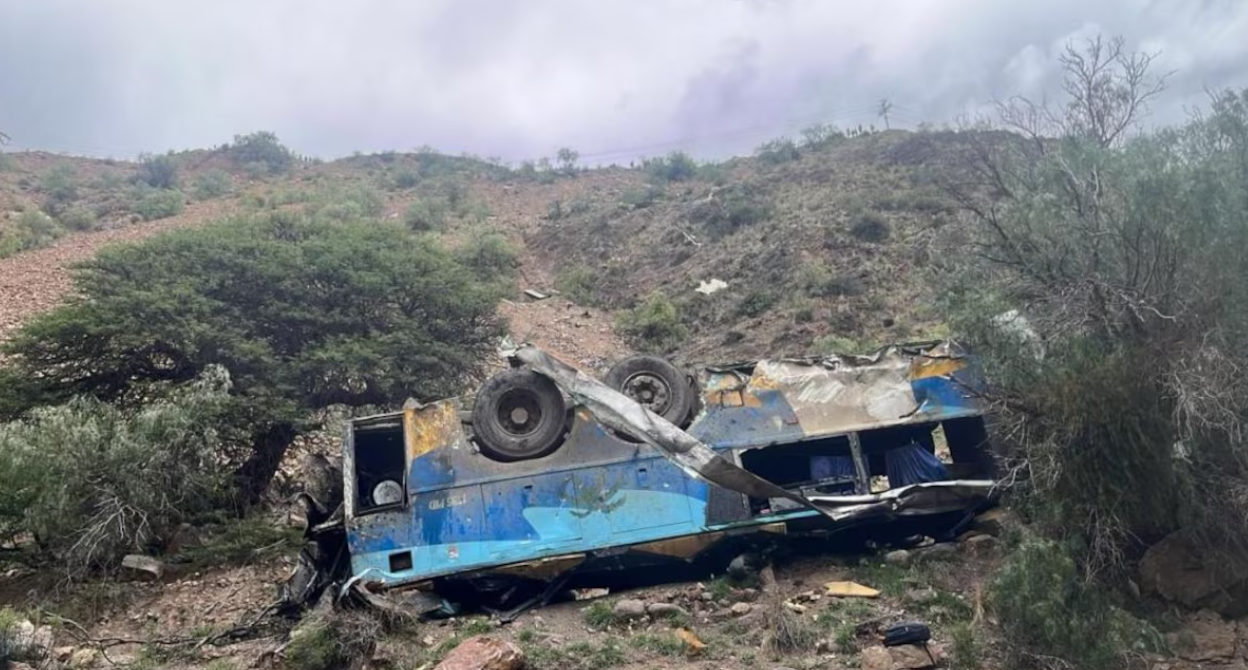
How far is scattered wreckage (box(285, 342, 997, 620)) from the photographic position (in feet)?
28.3

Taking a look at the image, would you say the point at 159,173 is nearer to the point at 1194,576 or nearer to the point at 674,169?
the point at 674,169

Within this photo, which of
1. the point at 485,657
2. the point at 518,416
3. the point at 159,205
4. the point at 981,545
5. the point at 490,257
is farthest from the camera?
the point at 159,205

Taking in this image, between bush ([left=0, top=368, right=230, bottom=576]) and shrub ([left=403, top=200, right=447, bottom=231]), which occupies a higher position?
shrub ([left=403, top=200, right=447, bottom=231])

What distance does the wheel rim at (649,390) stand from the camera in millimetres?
9297

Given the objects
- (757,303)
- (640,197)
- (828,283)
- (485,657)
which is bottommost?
(485,657)

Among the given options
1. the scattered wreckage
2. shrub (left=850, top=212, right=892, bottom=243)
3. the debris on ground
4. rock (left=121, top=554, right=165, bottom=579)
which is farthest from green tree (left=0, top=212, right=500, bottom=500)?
shrub (left=850, top=212, right=892, bottom=243)

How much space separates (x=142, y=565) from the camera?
1080 cm

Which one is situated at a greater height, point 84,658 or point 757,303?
point 757,303

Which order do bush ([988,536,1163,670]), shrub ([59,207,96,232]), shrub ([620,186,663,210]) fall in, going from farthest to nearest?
shrub ([620,186,663,210]) → shrub ([59,207,96,232]) → bush ([988,536,1163,670])

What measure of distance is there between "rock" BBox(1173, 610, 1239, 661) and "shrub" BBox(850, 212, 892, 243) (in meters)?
23.2

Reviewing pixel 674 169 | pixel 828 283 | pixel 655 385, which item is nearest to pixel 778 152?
pixel 674 169

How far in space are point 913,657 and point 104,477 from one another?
9046 mm

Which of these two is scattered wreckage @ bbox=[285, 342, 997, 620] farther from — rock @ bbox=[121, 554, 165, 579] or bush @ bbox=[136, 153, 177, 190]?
bush @ bbox=[136, 153, 177, 190]

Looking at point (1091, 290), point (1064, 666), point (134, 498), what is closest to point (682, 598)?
point (1064, 666)
